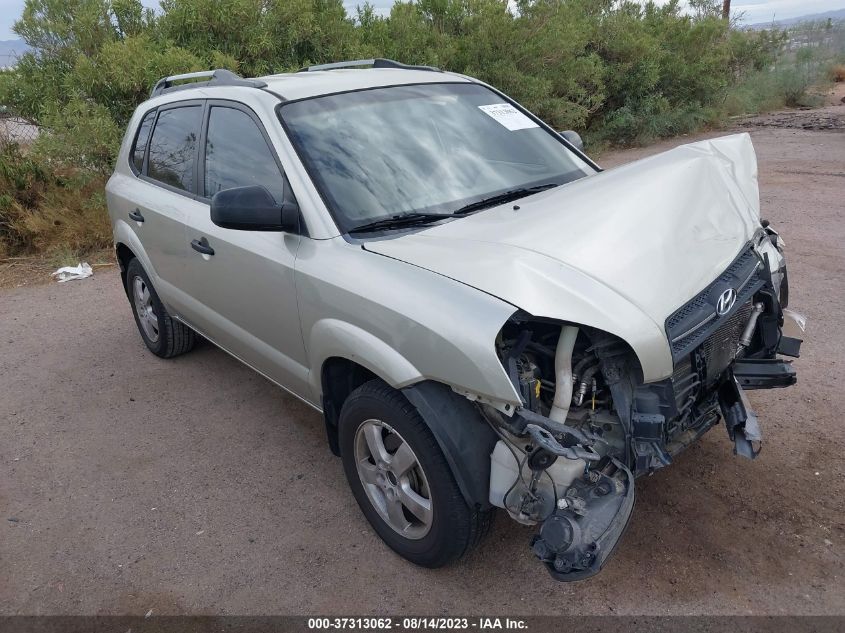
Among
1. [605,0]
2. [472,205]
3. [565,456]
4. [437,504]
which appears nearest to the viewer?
[565,456]

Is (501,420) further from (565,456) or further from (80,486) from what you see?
(80,486)

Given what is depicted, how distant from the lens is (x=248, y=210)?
2.84 m

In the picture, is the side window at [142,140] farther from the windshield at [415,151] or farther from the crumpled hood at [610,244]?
the crumpled hood at [610,244]

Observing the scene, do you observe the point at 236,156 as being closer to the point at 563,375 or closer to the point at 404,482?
the point at 404,482

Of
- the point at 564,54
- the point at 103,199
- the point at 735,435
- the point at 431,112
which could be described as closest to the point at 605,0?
the point at 564,54

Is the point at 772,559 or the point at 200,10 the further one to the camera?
the point at 200,10

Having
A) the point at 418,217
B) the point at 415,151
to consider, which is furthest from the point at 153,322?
the point at 418,217

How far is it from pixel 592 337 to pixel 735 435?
75 centimetres

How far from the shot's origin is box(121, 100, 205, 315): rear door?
13.0 feet

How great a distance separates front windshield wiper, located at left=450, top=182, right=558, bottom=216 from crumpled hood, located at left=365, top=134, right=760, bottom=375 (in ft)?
0.42

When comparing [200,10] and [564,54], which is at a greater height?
[200,10]

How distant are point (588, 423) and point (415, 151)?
1.56 m

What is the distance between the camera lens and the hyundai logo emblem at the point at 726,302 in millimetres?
2498

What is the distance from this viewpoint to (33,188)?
28.7ft
